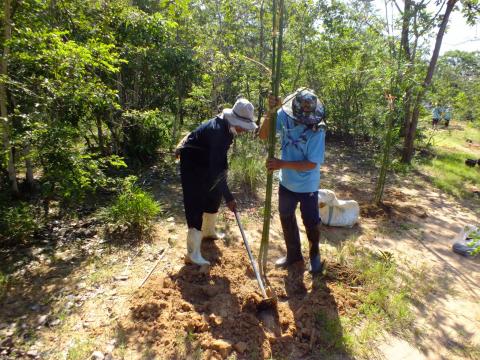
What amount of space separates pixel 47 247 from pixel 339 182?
5381mm

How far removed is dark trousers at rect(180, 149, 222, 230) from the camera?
10.9ft

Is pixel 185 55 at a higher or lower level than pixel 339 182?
higher

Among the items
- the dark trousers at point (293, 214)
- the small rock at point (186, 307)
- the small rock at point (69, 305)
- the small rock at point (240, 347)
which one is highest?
the dark trousers at point (293, 214)

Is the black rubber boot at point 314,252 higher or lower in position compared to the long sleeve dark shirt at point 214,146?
lower

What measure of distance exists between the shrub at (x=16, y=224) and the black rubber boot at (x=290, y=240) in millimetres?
2832

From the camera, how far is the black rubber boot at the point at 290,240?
3490 millimetres

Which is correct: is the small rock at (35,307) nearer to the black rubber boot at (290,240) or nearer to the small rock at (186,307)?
the small rock at (186,307)

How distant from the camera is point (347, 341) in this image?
9.05 feet

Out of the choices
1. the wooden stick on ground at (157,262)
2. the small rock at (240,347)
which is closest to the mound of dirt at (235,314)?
the small rock at (240,347)

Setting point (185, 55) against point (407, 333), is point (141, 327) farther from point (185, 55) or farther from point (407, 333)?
point (185, 55)

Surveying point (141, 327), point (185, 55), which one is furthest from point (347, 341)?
point (185, 55)

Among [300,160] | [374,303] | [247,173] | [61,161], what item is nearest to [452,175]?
[247,173]

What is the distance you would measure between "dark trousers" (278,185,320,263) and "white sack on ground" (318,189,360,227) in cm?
133

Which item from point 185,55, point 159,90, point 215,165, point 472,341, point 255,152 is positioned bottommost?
point 472,341
